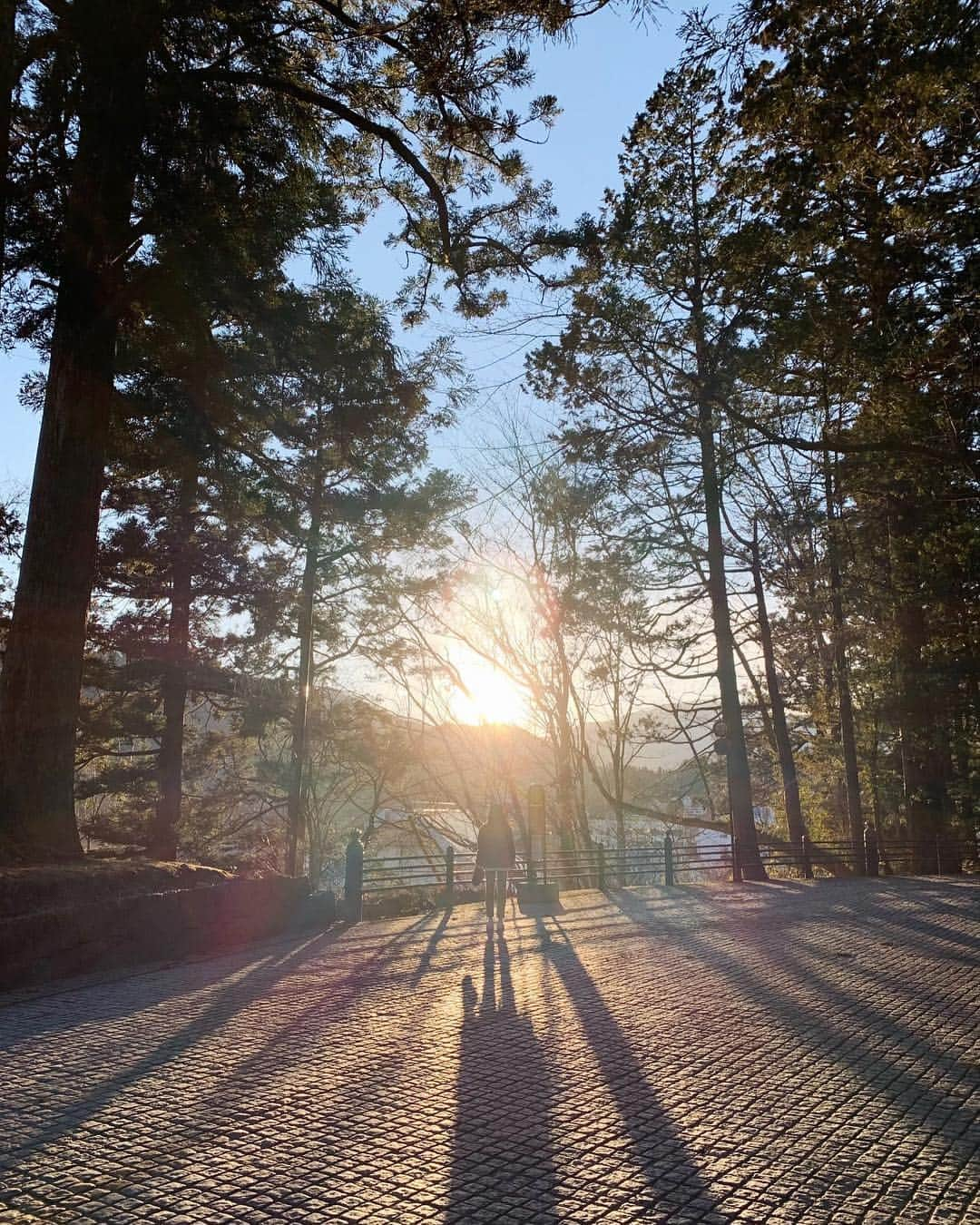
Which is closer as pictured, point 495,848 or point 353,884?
point 353,884

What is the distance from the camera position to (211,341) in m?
11.5

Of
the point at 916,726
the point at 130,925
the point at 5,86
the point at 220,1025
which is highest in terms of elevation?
the point at 5,86

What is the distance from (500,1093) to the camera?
494cm

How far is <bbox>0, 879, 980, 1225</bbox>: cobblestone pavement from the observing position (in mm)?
3588

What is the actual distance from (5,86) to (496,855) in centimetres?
1109

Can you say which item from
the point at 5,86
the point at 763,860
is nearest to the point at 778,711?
the point at 763,860

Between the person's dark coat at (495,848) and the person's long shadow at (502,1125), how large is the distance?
723 centimetres

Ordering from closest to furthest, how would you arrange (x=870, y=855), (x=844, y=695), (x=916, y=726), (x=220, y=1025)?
1. (x=220, y=1025)
2. (x=870, y=855)
3. (x=916, y=726)
4. (x=844, y=695)

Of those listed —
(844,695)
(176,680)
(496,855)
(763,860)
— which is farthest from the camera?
(844,695)

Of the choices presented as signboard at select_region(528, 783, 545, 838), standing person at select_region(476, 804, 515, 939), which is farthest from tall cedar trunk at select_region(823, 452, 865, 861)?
standing person at select_region(476, 804, 515, 939)

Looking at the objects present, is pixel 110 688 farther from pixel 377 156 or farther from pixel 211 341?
pixel 377 156

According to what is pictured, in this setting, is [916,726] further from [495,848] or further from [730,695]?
[495,848]

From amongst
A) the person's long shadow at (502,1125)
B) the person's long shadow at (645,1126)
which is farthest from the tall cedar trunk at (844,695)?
the person's long shadow at (502,1125)

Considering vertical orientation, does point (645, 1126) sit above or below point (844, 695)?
below
